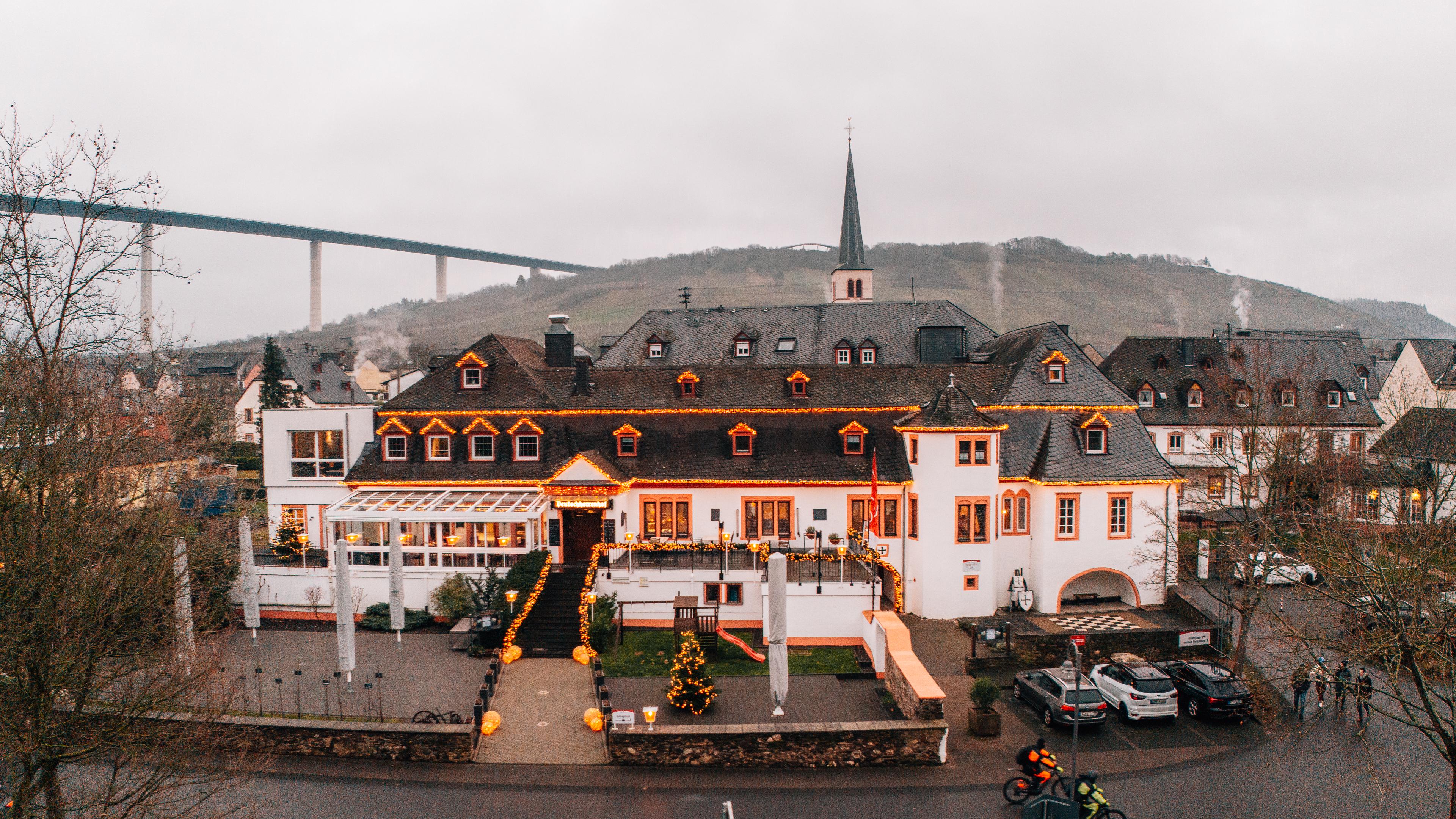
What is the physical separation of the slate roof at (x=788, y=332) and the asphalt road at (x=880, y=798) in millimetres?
27897

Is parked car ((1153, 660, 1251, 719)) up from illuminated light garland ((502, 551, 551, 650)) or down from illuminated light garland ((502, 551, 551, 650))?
down

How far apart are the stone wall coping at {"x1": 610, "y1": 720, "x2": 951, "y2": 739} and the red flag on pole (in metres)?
10.8

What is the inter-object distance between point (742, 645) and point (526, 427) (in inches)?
470

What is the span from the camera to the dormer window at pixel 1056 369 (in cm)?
3020

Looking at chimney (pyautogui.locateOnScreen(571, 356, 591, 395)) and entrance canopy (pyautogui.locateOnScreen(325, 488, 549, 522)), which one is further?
chimney (pyautogui.locateOnScreen(571, 356, 591, 395))

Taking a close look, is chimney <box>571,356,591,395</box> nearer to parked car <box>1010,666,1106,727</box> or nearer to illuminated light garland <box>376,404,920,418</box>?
illuminated light garland <box>376,404,920,418</box>

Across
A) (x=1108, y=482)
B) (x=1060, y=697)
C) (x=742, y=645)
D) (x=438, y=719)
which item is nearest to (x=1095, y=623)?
(x=1108, y=482)

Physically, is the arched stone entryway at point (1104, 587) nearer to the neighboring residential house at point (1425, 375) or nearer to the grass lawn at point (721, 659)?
the grass lawn at point (721, 659)

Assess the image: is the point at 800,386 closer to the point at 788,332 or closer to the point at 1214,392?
the point at 788,332

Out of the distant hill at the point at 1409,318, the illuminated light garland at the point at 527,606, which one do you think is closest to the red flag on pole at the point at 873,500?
the illuminated light garland at the point at 527,606

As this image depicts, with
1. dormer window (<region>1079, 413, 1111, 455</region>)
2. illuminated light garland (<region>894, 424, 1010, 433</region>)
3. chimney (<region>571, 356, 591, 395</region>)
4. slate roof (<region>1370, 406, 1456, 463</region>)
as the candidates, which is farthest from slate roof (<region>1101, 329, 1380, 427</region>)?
chimney (<region>571, 356, 591, 395</region>)

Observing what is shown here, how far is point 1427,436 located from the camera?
32.8 meters

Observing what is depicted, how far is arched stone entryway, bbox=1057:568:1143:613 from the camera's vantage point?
2853 cm

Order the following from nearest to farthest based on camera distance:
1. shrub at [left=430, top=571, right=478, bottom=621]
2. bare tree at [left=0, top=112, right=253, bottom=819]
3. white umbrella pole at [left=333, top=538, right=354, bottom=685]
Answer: bare tree at [left=0, top=112, right=253, bottom=819]
white umbrella pole at [left=333, top=538, right=354, bottom=685]
shrub at [left=430, top=571, right=478, bottom=621]
